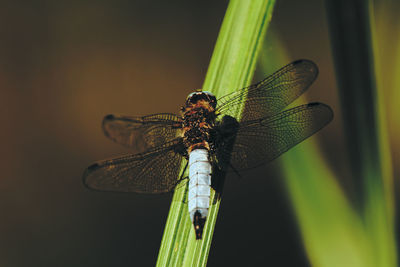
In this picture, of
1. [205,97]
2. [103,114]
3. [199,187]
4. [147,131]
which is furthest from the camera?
[103,114]

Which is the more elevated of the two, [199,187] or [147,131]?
[147,131]

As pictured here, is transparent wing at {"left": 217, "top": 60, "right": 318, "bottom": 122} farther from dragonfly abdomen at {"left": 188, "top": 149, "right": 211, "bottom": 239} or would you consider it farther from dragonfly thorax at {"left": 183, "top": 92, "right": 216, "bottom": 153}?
dragonfly abdomen at {"left": 188, "top": 149, "right": 211, "bottom": 239}

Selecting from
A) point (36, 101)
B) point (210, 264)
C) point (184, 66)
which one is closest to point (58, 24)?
point (36, 101)

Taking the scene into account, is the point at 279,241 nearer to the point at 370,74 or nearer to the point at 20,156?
the point at 370,74

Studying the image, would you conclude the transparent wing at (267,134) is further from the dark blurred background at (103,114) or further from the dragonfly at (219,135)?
the dark blurred background at (103,114)

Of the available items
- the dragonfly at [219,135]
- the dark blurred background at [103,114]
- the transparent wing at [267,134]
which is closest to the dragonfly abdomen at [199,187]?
the dragonfly at [219,135]

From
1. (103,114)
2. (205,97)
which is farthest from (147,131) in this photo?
(103,114)

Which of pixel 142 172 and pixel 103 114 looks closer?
pixel 142 172

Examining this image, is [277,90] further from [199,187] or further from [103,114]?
[103,114]
